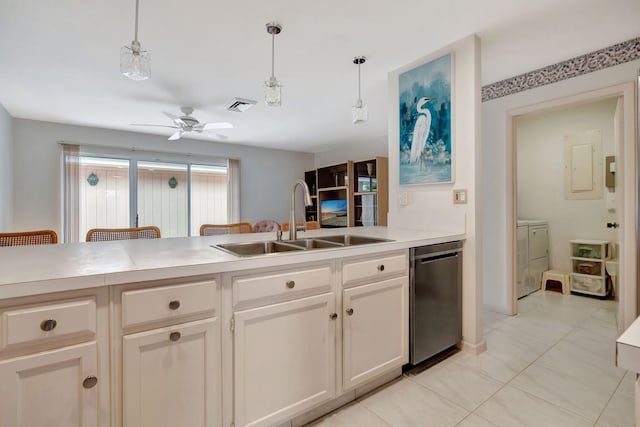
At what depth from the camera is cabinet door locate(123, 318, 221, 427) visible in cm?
100

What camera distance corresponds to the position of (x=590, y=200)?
366 centimetres

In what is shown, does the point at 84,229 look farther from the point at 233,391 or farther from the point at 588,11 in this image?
the point at 588,11

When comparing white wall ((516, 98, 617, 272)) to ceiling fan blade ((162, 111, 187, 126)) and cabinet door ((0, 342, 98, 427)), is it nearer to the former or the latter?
ceiling fan blade ((162, 111, 187, 126))

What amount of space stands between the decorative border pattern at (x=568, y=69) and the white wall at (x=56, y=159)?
Answer: 431 centimetres

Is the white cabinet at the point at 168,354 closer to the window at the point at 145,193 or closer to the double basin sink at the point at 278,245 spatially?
the double basin sink at the point at 278,245

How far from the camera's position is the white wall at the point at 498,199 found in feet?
9.54

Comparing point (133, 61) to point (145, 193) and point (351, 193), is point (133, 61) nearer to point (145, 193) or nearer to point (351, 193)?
point (145, 193)

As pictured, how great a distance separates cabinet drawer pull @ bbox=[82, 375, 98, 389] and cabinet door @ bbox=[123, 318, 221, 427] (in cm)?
8

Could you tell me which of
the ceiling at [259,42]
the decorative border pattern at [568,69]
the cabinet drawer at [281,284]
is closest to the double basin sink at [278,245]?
the cabinet drawer at [281,284]

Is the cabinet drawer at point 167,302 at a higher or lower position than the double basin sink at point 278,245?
lower

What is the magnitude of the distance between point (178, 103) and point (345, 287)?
124 inches

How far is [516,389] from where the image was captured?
1.73 m

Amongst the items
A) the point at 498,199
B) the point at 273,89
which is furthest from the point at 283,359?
the point at 498,199

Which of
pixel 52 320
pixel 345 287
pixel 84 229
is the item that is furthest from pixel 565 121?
pixel 84 229
